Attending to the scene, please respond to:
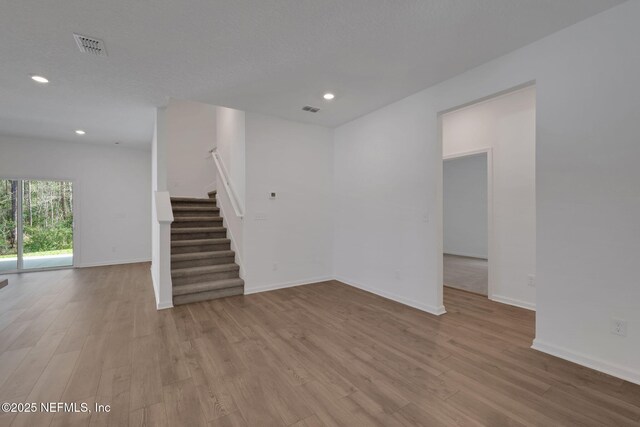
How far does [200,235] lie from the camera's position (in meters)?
5.03

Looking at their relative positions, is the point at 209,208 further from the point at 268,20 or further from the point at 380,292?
the point at 268,20

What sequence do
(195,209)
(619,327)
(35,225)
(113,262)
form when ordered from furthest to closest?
(113,262) < (35,225) < (195,209) < (619,327)

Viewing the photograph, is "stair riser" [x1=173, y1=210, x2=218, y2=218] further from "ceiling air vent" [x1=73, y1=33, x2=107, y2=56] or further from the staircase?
"ceiling air vent" [x1=73, y1=33, x2=107, y2=56]

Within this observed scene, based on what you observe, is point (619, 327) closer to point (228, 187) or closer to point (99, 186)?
point (228, 187)

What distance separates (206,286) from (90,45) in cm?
304

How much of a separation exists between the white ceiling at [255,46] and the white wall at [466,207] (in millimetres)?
5294

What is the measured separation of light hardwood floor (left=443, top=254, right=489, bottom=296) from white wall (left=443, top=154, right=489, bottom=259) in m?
0.53

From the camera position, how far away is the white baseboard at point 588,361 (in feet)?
6.75

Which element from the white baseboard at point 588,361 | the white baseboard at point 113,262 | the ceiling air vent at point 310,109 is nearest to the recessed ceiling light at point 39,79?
the ceiling air vent at point 310,109

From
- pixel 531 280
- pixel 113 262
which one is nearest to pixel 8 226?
pixel 113 262

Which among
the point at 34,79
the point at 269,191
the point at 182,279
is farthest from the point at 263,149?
the point at 34,79

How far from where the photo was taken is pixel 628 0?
6.81 ft

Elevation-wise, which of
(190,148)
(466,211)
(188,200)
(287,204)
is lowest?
(466,211)

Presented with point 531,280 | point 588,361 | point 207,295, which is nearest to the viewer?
point 588,361
